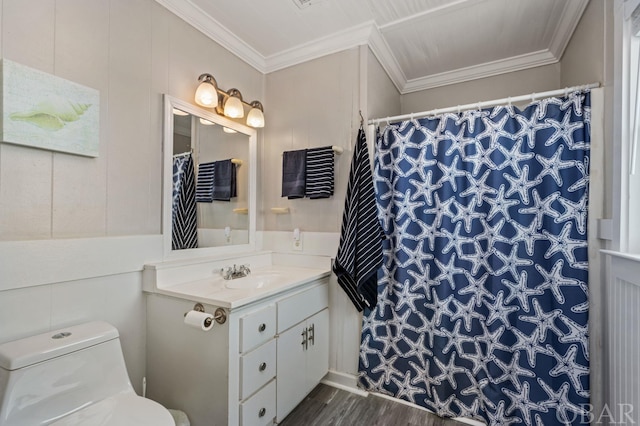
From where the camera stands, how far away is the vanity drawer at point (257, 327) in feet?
4.28

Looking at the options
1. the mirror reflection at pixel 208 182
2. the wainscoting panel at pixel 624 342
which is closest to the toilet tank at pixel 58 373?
the mirror reflection at pixel 208 182

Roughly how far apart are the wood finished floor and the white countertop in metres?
0.78

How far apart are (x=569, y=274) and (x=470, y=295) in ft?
1.58

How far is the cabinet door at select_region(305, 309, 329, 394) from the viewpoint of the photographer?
5.90 feet

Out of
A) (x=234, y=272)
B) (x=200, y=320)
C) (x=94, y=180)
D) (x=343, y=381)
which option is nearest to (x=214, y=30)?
(x=94, y=180)

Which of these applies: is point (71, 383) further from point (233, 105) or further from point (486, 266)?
point (486, 266)

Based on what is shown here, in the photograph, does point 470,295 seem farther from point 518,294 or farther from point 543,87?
point 543,87

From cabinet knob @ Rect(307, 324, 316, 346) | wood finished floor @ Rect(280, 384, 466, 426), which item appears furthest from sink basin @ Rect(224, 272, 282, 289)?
wood finished floor @ Rect(280, 384, 466, 426)

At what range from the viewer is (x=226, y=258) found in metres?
1.88

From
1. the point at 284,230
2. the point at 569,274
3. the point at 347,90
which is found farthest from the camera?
the point at 284,230

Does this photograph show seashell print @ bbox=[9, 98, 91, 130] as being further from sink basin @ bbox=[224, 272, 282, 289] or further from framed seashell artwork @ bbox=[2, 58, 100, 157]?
sink basin @ bbox=[224, 272, 282, 289]

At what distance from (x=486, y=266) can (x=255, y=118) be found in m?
1.83

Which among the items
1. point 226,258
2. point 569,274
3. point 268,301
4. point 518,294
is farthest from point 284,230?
point 569,274

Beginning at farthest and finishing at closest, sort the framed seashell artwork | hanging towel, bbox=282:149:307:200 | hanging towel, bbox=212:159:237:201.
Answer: hanging towel, bbox=282:149:307:200, hanging towel, bbox=212:159:237:201, the framed seashell artwork
